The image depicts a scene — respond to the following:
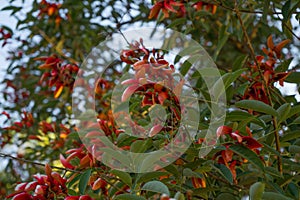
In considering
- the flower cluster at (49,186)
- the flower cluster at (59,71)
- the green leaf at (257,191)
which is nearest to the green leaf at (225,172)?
the green leaf at (257,191)

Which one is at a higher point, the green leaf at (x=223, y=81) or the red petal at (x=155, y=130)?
the green leaf at (x=223, y=81)

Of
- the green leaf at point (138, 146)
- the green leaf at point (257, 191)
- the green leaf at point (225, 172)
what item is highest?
the green leaf at point (138, 146)

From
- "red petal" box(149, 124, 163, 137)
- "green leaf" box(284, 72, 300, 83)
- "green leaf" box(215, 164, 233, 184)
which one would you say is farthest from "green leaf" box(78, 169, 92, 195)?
"green leaf" box(284, 72, 300, 83)

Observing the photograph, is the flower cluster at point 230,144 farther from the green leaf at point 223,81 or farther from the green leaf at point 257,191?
the green leaf at point 257,191

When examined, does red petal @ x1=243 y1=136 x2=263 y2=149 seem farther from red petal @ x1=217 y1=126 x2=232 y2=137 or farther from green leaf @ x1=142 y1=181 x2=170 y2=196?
green leaf @ x1=142 y1=181 x2=170 y2=196

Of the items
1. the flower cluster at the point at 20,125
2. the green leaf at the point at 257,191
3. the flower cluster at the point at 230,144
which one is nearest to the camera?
the green leaf at the point at 257,191

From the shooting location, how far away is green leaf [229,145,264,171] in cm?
104

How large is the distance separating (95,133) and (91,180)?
0.11 metres

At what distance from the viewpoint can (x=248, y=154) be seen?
1063 mm

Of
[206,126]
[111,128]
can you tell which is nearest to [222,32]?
[111,128]

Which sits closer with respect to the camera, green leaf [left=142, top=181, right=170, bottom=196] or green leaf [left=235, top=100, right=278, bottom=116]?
green leaf [left=142, top=181, right=170, bottom=196]

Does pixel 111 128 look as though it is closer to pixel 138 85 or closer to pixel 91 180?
pixel 91 180

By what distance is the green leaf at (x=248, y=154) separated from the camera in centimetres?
104

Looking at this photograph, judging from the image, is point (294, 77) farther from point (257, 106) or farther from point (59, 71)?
point (59, 71)
